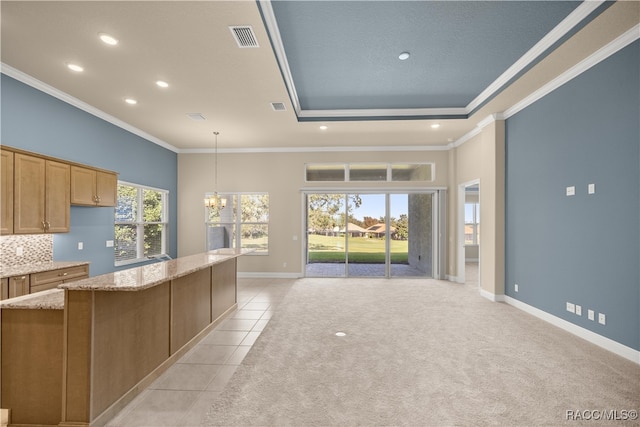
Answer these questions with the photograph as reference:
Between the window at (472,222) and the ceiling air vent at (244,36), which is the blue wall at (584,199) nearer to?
the ceiling air vent at (244,36)

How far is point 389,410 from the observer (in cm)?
227

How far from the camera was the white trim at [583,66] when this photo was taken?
3.00 m

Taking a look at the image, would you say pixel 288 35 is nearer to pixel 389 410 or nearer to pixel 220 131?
pixel 220 131

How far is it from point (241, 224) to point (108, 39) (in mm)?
5048

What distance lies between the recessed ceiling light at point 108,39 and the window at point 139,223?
333cm

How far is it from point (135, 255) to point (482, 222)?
23.2 feet

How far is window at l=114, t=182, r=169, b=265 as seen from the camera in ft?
19.2

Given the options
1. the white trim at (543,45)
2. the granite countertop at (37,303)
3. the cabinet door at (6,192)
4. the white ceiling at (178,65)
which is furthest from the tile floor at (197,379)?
the white trim at (543,45)

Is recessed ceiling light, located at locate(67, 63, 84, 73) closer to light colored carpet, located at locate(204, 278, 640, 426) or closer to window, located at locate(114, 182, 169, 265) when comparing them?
window, located at locate(114, 182, 169, 265)

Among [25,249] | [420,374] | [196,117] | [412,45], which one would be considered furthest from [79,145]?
[420,374]

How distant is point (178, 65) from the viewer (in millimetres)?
3547

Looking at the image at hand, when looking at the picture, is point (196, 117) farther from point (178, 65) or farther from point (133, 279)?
point (133, 279)

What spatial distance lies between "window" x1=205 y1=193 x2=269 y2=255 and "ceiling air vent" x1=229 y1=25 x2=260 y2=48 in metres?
4.73

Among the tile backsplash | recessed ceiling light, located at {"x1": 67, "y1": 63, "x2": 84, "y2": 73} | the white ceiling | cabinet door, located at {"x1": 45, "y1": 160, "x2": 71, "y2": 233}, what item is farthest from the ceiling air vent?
the tile backsplash
